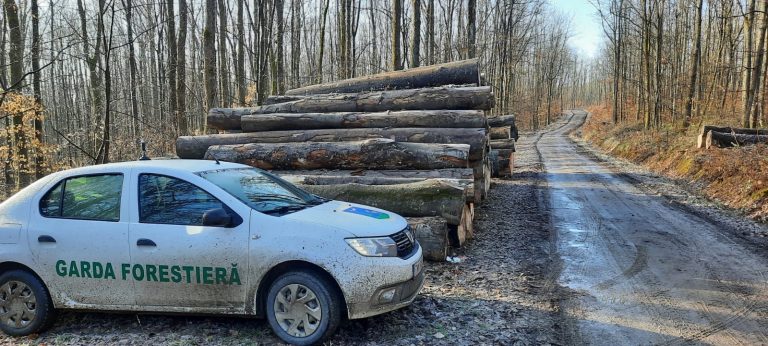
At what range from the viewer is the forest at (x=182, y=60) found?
1619cm

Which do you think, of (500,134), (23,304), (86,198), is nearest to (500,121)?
(500,134)

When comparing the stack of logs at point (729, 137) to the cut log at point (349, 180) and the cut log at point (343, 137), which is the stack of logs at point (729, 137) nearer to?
the cut log at point (343, 137)

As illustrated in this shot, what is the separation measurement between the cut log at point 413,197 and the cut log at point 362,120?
3.39m

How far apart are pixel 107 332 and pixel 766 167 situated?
519 inches

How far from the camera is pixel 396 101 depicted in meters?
12.1

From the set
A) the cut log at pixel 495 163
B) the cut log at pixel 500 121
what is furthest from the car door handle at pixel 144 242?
the cut log at pixel 500 121

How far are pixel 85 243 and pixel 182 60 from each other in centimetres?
1886

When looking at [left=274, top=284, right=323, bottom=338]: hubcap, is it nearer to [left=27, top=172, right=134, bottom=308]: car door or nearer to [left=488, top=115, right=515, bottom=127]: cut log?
[left=27, top=172, right=134, bottom=308]: car door

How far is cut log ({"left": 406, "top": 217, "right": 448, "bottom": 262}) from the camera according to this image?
7.06 metres

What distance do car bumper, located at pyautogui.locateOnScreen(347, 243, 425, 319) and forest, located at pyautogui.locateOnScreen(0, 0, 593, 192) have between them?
31.9 feet

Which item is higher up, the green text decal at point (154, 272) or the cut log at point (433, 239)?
the green text decal at point (154, 272)

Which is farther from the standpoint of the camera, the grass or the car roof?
the grass

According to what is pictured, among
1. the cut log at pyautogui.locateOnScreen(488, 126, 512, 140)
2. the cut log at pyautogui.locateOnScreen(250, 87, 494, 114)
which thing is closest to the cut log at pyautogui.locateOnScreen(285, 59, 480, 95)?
the cut log at pyautogui.locateOnScreen(250, 87, 494, 114)

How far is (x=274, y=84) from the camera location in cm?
2441
